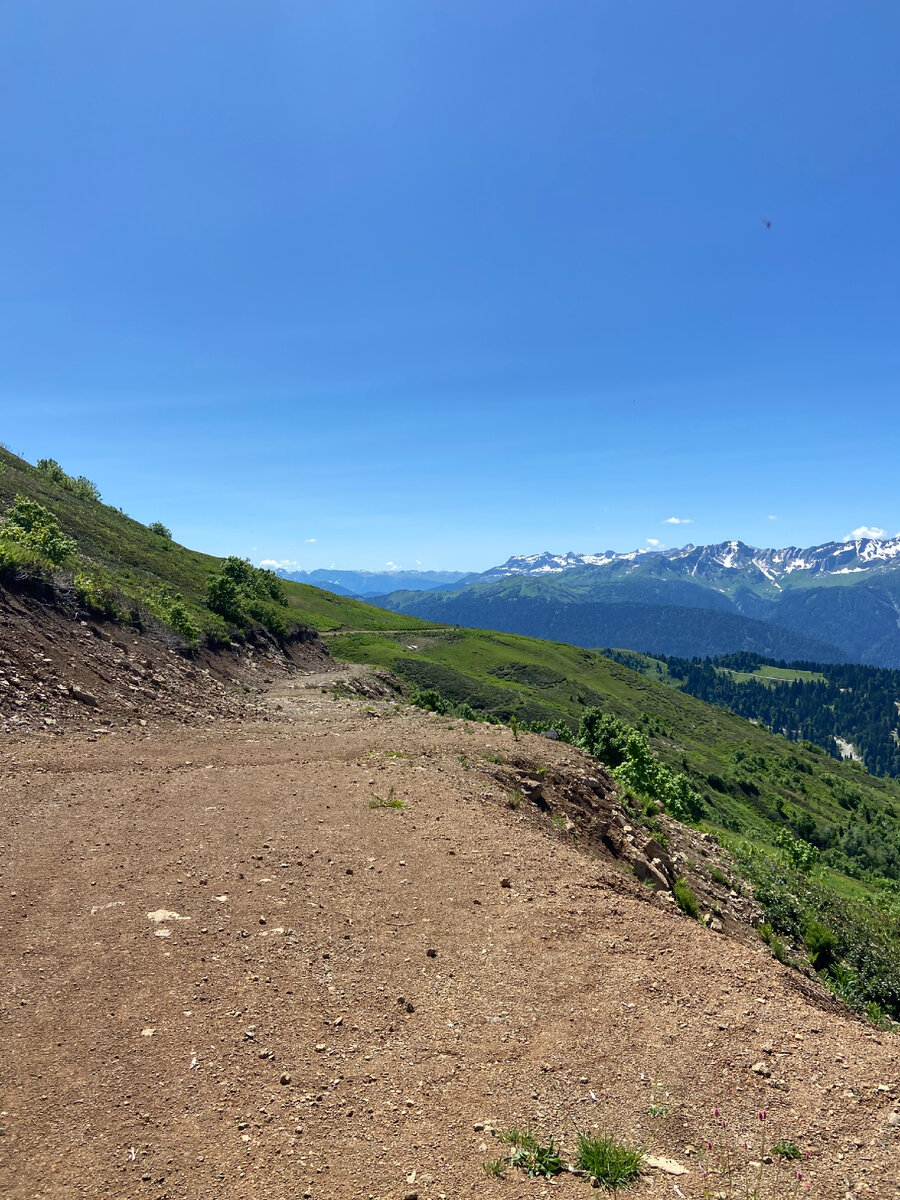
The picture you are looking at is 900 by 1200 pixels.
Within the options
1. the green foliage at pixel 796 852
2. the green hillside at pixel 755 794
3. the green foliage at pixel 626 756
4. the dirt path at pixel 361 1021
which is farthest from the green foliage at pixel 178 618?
the green foliage at pixel 796 852

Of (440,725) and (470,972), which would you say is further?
(440,725)

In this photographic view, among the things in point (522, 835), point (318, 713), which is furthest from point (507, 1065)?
point (318, 713)

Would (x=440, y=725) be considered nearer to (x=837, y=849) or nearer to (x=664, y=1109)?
(x=664, y=1109)

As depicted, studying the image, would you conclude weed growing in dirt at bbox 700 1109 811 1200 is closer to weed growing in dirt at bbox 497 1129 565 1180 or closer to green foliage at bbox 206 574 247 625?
weed growing in dirt at bbox 497 1129 565 1180

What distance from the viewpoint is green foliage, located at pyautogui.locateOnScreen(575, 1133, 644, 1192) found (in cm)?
649

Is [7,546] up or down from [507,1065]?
up

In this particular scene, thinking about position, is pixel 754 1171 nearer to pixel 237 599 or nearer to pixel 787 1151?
pixel 787 1151

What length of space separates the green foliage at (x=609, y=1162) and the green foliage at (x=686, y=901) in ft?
37.2

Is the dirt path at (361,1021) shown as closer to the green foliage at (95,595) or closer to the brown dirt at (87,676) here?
the brown dirt at (87,676)

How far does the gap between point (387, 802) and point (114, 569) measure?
40990 millimetres

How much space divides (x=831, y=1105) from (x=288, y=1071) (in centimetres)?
719

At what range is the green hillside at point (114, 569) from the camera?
31688mm

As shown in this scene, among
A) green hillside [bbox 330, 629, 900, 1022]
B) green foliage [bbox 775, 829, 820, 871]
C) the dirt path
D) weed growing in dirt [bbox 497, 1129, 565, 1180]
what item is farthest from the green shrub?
green foliage [bbox 775, 829, 820, 871]

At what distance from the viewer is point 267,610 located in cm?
6116
